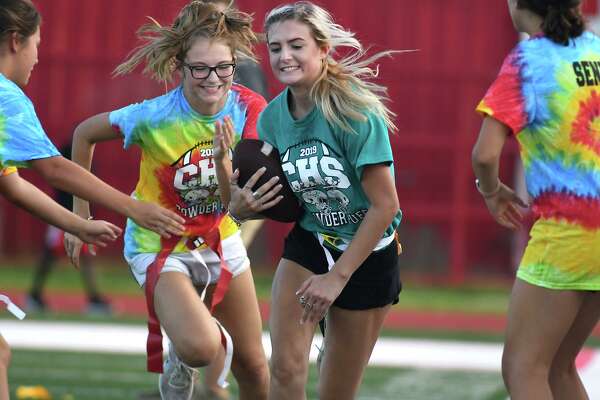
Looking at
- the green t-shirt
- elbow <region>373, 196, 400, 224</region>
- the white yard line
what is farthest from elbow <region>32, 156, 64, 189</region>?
the white yard line

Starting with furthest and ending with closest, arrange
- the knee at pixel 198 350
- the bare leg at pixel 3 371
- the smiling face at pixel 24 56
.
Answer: the knee at pixel 198 350
the smiling face at pixel 24 56
the bare leg at pixel 3 371

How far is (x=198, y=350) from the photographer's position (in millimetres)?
5625

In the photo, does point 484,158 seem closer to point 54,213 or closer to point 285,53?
point 285,53

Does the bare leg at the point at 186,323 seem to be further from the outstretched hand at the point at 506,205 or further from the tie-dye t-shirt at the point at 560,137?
the tie-dye t-shirt at the point at 560,137

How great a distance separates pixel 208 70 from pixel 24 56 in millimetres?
890

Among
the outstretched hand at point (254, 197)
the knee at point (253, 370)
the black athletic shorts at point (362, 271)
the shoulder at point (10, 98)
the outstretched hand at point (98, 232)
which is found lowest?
the knee at point (253, 370)

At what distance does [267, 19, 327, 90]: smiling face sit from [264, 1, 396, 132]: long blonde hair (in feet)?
0.09

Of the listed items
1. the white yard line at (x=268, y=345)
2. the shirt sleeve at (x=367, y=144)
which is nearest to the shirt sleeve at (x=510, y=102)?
the shirt sleeve at (x=367, y=144)

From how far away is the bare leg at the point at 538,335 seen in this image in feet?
15.9

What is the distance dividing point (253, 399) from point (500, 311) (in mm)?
6846

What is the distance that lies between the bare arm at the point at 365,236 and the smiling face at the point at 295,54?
0.48m

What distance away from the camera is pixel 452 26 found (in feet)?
50.2

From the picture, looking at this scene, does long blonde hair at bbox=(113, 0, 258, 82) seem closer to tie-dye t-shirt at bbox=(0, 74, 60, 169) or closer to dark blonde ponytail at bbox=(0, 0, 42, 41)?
dark blonde ponytail at bbox=(0, 0, 42, 41)

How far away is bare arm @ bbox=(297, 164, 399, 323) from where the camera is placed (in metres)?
5.07
